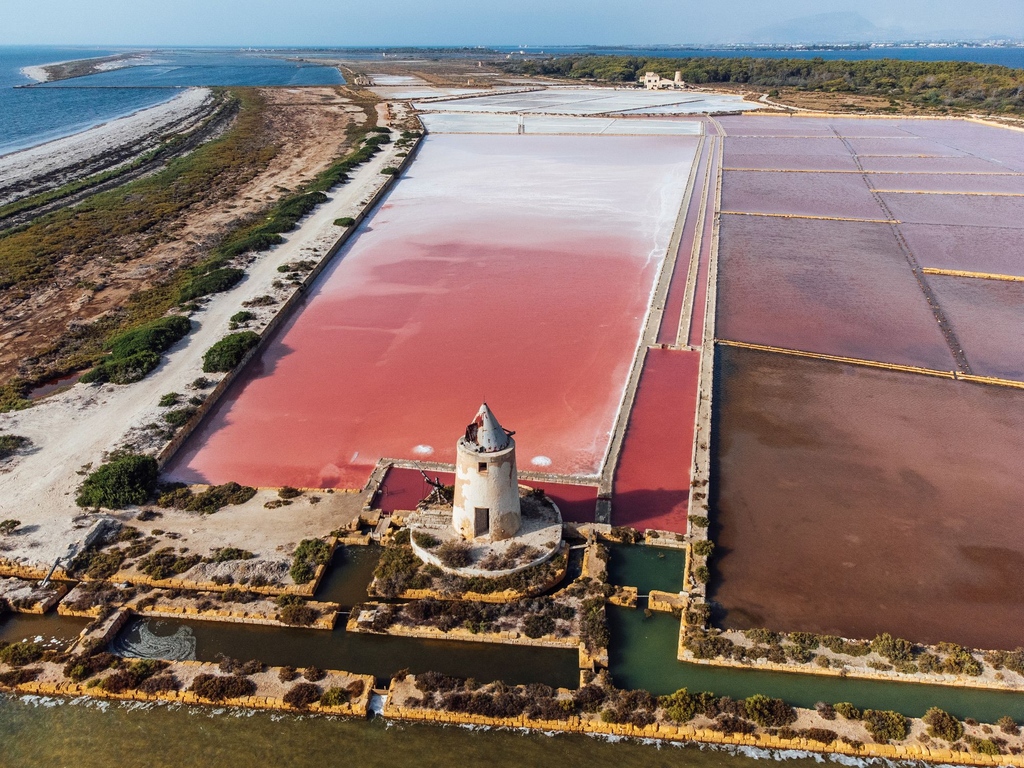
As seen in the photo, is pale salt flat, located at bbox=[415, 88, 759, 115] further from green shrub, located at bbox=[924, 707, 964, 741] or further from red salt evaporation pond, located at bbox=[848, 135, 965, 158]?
green shrub, located at bbox=[924, 707, 964, 741]

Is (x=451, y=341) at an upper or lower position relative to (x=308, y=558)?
upper

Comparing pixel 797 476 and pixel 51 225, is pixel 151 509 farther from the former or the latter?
pixel 51 225

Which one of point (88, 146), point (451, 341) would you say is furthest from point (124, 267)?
point (88, 146)

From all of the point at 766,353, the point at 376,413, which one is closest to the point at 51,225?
the point at 376,413

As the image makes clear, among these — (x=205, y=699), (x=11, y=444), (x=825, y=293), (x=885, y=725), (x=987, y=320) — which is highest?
(x=825, y=293)

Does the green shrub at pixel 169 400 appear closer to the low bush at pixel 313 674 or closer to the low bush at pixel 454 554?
the low bush at pixel 454 554

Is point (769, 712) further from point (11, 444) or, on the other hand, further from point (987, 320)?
point (987, 320)

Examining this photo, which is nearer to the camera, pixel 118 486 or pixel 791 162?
pixel 118 486

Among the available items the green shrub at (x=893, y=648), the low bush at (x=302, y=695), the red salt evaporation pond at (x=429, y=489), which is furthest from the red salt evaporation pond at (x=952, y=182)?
the low bush at (x=302, y=695)
